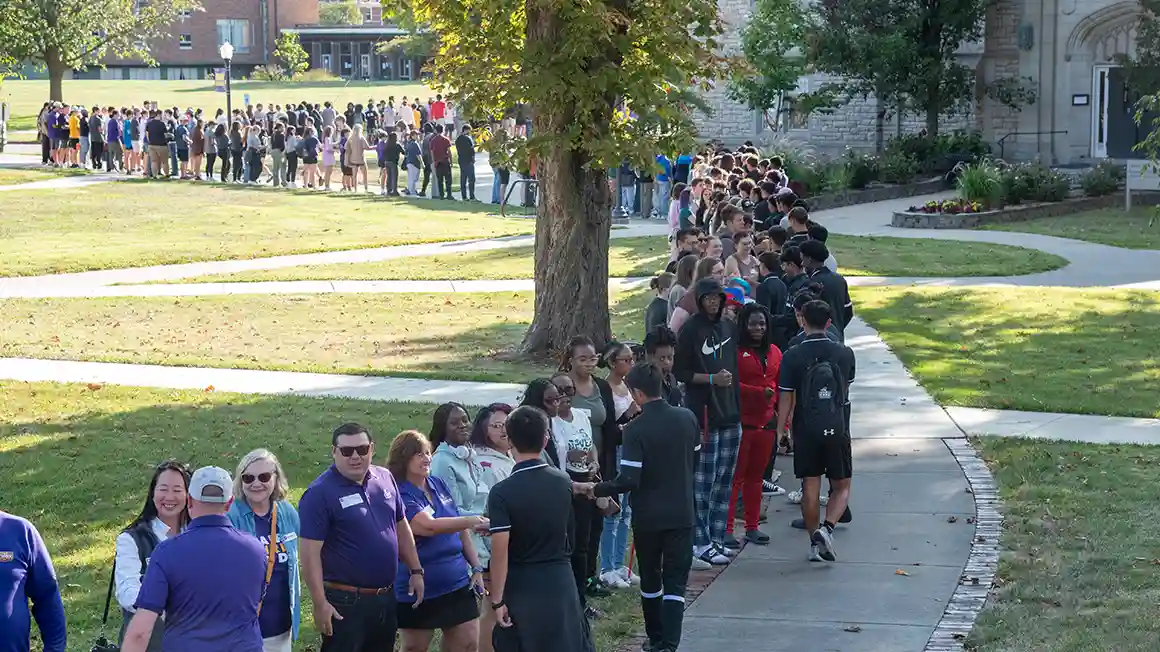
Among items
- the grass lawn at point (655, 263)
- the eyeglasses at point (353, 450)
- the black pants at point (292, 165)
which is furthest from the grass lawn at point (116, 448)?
the black pants at point (292, 165)

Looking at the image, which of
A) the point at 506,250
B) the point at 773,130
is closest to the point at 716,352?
the point at 506,250

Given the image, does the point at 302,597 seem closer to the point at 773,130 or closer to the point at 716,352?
the point at 716,352

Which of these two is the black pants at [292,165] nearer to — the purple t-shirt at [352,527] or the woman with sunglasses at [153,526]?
the purple t-shirt at [352,527]

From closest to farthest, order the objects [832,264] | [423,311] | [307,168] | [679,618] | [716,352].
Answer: [679,618]
[716,352]
[832,264]
[423,311]
[307,168]

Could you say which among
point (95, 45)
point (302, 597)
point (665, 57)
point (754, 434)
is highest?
point (95, 45)

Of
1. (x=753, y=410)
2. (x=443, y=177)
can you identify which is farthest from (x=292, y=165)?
(x=753, y=410)

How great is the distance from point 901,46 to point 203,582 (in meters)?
34.2

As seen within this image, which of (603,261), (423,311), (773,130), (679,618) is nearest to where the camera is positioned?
(679,618)

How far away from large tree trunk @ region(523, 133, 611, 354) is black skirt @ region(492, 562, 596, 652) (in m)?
10.6

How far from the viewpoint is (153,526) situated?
6738mm

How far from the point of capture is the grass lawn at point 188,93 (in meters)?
72.4

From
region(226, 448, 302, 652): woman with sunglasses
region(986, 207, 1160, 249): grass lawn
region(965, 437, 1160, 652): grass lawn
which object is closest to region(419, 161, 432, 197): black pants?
region(986, 207, 1160, 249): grass lawn

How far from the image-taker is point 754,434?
35.4 ft

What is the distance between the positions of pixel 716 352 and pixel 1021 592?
2.45 meters
